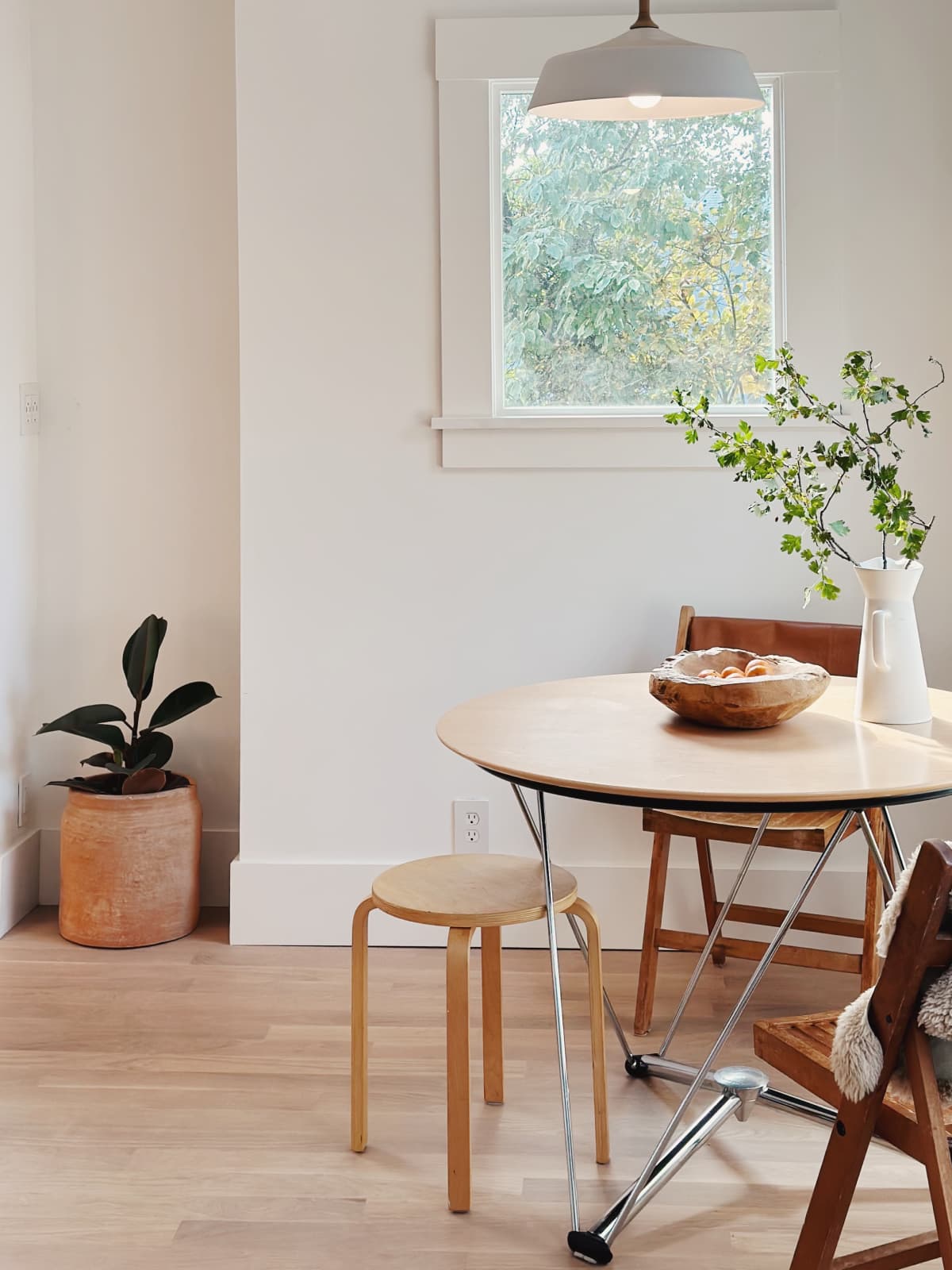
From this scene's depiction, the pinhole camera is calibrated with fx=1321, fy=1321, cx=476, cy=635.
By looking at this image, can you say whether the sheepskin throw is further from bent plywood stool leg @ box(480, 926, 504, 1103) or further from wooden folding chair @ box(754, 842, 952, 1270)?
bent plywood stool leg @ box(480, 926, 504, 1103)

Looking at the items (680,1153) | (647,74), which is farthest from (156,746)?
(647,74)

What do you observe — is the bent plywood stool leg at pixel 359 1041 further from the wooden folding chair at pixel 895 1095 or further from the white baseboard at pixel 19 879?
the white baseboard at pixel 19 879

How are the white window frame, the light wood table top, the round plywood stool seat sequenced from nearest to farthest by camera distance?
the light wood table top → the round plywood stool seat → the white window frame

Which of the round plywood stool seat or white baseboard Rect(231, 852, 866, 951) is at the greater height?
Answer: the round plywood stool seat

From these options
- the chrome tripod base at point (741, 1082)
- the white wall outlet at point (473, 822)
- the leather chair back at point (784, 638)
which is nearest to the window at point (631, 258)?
the leather chair back at point (784, 638)

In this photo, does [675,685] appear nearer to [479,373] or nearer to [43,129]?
[479,373]

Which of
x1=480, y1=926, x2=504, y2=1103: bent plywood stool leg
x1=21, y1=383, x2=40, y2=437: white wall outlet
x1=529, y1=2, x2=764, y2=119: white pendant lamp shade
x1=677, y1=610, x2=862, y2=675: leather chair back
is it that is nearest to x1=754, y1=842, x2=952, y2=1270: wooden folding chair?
x1=480, y1=926, x2=504, y2=1103: bent plywood stool leg

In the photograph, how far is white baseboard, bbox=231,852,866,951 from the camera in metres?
3.29

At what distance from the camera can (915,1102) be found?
1.48 meters

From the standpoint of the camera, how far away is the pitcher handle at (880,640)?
2.16 m

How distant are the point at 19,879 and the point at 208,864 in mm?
500

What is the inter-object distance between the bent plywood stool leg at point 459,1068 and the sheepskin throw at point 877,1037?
27.3 inches

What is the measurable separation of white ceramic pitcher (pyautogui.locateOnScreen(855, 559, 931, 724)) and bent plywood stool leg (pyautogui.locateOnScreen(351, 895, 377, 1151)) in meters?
0.97

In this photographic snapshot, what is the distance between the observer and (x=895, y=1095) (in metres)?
1.57
